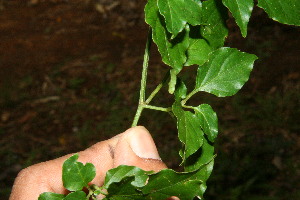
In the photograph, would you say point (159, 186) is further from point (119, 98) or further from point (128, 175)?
point (119, 98)

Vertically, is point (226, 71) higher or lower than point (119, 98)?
higher

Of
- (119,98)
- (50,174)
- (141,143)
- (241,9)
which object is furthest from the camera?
(119,98)

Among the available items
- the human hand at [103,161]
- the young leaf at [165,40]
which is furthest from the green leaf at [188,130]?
the human hand at [103,161]

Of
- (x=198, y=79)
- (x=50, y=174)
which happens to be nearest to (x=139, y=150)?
(x=50, y=174)

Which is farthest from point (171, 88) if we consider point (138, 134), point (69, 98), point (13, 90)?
point (13, 90)

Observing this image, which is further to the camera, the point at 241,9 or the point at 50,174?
the point at 50,174

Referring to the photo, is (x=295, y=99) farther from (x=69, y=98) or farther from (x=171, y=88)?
(x=171, y=88)

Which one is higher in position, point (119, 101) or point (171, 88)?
point (171, 88)
